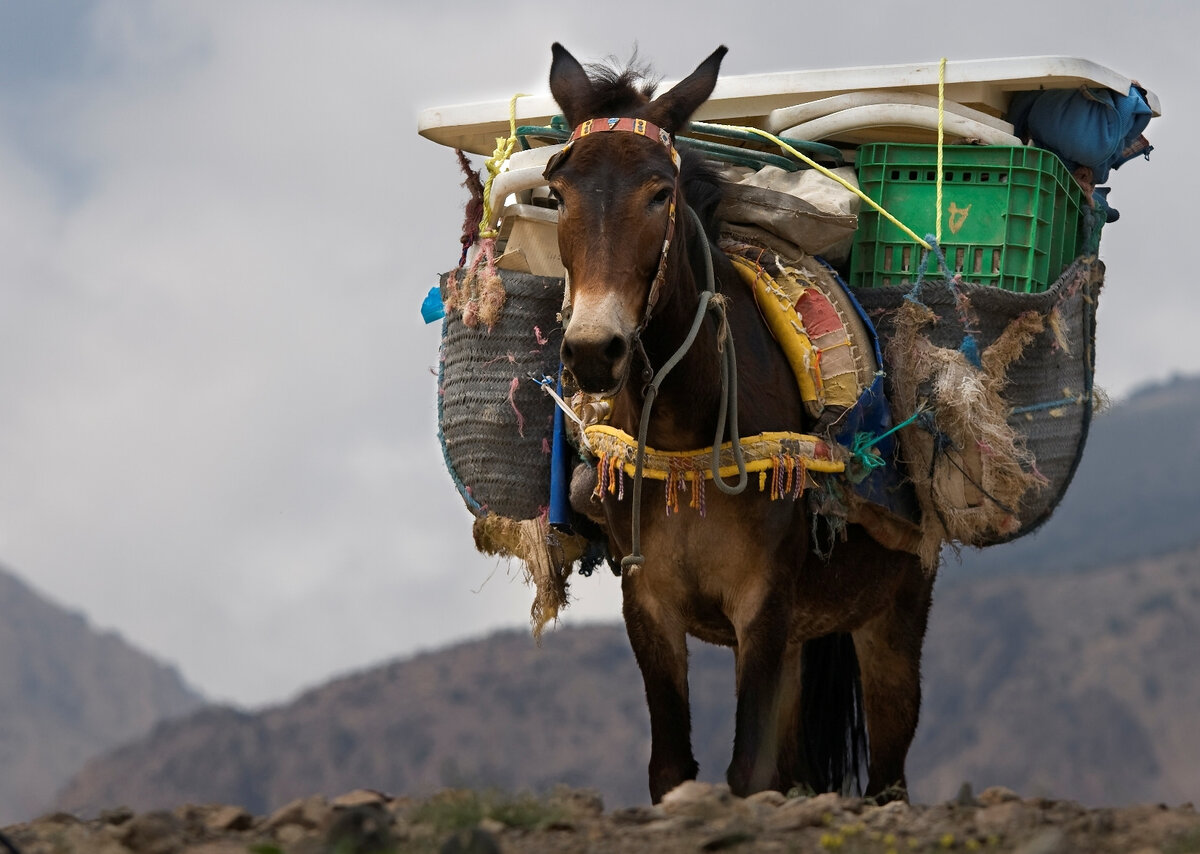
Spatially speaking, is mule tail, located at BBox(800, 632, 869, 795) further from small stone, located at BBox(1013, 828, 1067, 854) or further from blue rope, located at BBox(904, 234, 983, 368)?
small stone, located at BBox(1013, 828, 1067, 854)

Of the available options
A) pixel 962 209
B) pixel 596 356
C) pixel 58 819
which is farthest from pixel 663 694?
pixel 962 209

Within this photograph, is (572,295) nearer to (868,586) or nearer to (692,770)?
(692,770)

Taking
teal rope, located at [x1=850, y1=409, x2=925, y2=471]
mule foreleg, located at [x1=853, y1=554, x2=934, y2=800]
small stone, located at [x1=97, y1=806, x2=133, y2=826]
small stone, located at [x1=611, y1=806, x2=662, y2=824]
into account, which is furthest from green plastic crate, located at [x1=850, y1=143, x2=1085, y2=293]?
small stone, located at [x1=97, y1=806, x2=133, y2=826]

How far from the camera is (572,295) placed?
591 cm

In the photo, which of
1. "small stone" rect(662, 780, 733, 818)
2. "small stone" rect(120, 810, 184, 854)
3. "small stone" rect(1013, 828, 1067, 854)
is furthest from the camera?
"small stone" rect(662, 780, 733, 818)

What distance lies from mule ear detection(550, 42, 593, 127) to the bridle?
180 mm

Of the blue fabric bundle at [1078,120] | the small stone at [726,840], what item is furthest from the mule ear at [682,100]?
the small stone at [726,840]

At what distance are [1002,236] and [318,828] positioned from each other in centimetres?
370

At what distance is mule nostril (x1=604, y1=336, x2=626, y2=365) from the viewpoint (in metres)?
5.45

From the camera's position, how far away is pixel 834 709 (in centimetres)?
867

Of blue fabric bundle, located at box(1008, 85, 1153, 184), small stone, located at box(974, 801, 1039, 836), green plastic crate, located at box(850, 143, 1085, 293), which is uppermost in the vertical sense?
blue fabric bundle, located at box(1008, 85, 1153, 184)

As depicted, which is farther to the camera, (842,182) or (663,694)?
(842,182)

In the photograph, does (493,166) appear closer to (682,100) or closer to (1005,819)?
(682,100)

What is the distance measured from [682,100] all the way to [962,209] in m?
1.60
